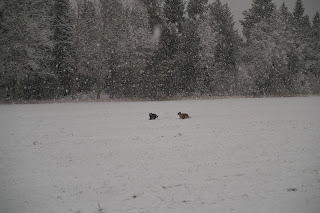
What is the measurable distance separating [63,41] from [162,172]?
116 feet

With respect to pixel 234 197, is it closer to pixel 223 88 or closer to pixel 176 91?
pixel 176 91

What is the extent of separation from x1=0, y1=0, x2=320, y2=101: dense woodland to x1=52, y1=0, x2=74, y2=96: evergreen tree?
0.47ft

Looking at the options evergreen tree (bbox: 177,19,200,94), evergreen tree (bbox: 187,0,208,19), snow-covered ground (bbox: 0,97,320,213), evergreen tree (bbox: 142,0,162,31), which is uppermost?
evergreen tree (bbox: 187,0,208,19)

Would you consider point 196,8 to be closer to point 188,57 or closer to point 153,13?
point 153,13

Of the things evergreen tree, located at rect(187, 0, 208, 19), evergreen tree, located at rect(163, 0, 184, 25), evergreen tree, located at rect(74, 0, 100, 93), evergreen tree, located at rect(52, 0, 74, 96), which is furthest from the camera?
evergreen tree, located at rect(187, 0, 208, 19)

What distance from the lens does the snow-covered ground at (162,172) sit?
18.3ft

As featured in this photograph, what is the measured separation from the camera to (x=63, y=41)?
1522 inches

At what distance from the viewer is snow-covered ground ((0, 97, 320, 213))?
220 inches

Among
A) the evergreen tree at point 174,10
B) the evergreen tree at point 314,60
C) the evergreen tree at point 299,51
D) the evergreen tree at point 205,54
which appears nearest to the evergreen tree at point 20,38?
the evergreen tree at point 174,10

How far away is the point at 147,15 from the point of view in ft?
137

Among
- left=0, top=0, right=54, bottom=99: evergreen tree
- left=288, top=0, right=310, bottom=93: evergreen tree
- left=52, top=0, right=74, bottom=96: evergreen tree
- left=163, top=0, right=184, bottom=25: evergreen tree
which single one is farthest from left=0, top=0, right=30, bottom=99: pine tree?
left=288, top=0, right=310, bottom=93: evergreen tree

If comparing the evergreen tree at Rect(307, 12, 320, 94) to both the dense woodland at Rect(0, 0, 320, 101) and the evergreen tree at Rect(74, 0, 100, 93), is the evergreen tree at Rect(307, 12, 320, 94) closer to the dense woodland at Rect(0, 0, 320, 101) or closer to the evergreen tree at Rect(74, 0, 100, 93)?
the dense woodland at Rect(0, 0, 320, 101)

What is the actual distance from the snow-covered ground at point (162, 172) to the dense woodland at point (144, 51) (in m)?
26.7

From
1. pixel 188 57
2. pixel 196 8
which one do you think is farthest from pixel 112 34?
pixel 196 8
